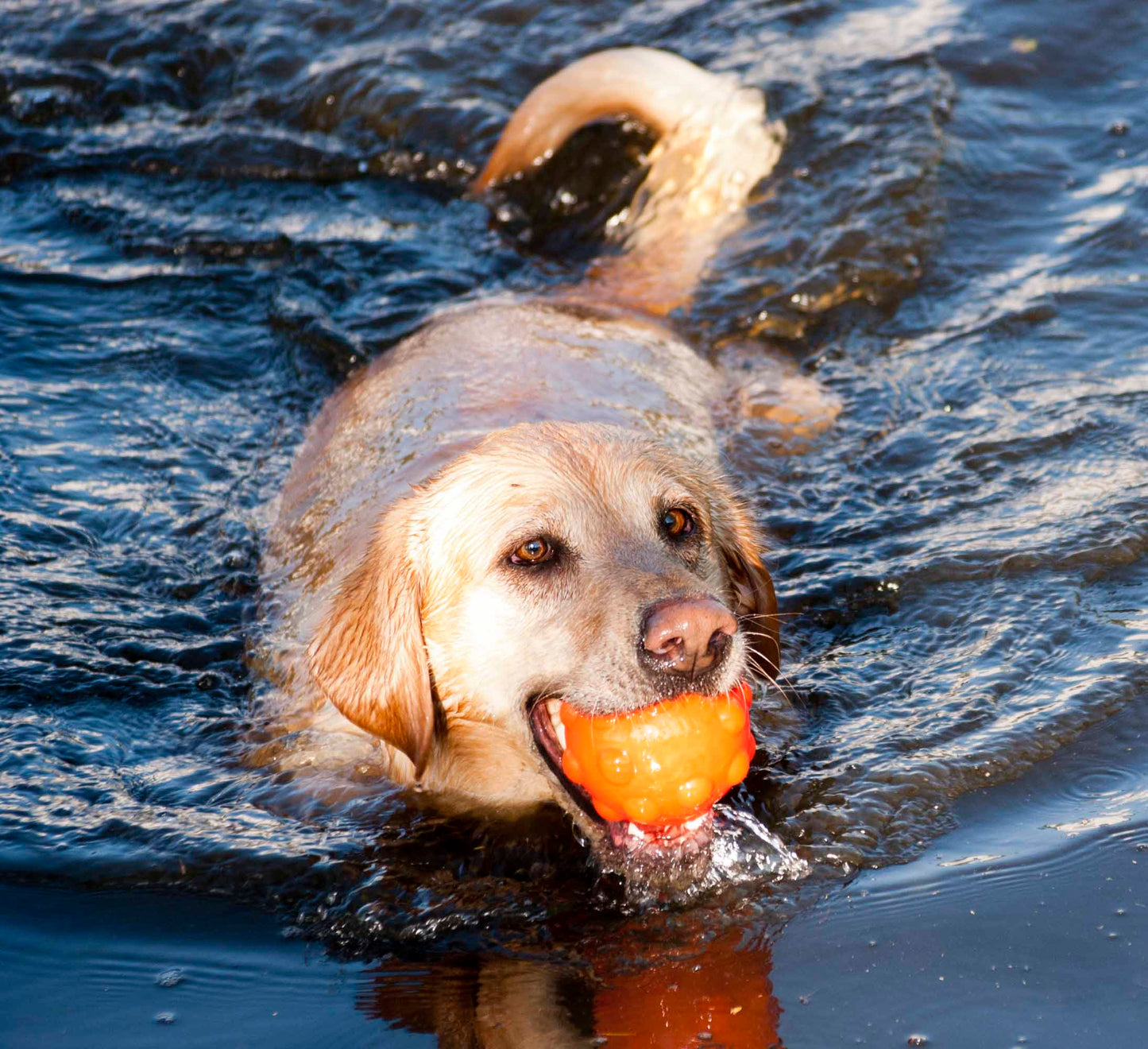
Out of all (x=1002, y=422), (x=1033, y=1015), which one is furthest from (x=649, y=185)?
(x=1033, y=1015)

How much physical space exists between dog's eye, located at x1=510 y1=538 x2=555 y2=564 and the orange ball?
52cm

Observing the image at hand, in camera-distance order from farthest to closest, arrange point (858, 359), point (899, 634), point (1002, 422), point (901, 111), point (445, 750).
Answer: point (901, 111), point (858, 359), point (1002, 422), point (899, 634), point (445, 750)

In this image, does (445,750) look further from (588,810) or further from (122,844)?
(122,844)

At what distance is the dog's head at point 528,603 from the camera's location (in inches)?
150

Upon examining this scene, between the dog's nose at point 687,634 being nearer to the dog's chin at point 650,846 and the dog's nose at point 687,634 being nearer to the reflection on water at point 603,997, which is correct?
the dog's chin at point 650,846

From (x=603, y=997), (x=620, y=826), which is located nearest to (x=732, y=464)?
(x=620, y=826)

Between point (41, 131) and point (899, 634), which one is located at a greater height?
point (41, 131)

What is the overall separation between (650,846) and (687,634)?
0.67 m

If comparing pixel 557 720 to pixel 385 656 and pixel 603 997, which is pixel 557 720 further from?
pixel 603 997

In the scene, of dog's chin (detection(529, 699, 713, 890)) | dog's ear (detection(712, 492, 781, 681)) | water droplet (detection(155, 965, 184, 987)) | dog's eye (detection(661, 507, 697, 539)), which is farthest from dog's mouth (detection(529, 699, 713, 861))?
water droplet (detection(155, 965, 184, 987))

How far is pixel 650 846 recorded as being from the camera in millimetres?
3820

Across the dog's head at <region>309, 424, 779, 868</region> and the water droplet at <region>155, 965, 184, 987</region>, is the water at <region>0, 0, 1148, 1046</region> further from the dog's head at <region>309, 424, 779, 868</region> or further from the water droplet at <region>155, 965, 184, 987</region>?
the dog's head at <region>309, 424, 779, 868</region>

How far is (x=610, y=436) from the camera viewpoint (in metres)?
4.39

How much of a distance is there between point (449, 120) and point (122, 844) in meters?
5.74
